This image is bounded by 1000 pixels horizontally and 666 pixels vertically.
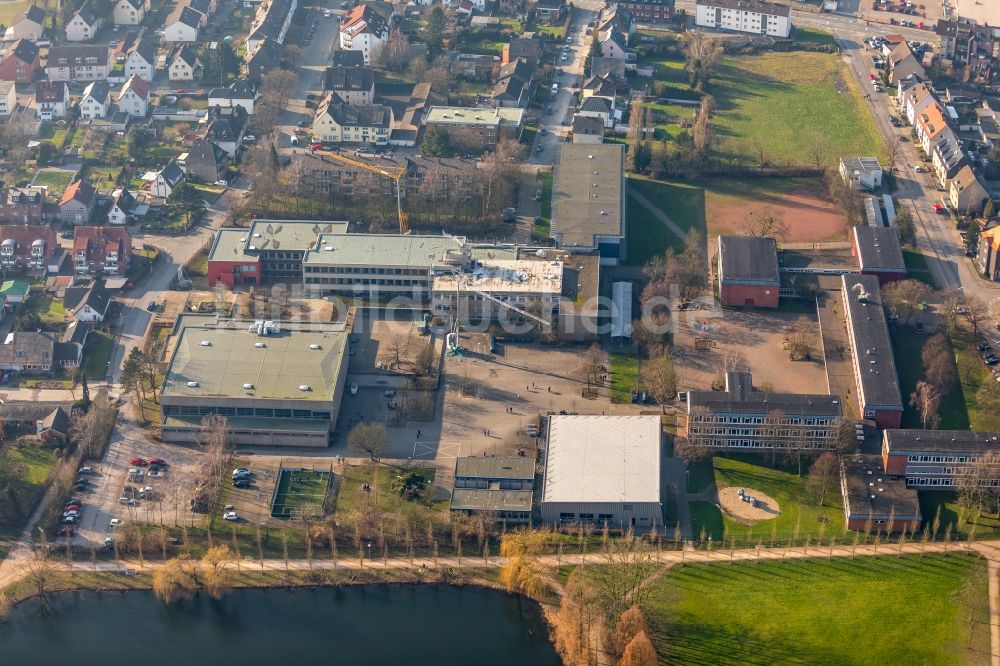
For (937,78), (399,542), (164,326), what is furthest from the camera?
(937,78)

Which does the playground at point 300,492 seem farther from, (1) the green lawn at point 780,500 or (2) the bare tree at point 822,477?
(2) the bare tree at point 822,477

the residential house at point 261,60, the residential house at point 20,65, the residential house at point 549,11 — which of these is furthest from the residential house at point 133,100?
the residential house at point 549,11

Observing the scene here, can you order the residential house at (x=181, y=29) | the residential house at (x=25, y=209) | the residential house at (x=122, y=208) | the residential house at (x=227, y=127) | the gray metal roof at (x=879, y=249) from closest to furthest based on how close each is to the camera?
1. the gray metal roof at (x=879, y=249)
2. the residential house at (x=25, y=209)
3. the residential house at (x=122, y=208)
4. the residential house at (x=227, y=127)
5. the residential house at (x=181, y=29)

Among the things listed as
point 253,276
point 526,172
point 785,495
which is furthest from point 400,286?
point 785,495

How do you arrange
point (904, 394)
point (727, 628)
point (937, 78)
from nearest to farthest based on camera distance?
point (727, 628)
point (904, 394)
point (937, 78)

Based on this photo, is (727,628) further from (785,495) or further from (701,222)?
(701,222)

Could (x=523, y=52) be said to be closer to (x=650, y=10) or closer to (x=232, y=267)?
(x=650, y=10)

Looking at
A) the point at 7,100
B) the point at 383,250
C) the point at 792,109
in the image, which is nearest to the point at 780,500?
the point at 383,250

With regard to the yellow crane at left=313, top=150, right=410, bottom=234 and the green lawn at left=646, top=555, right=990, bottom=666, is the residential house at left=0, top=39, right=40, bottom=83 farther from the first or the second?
the green lawn at left=646, top=555, right=990, bottom=666
